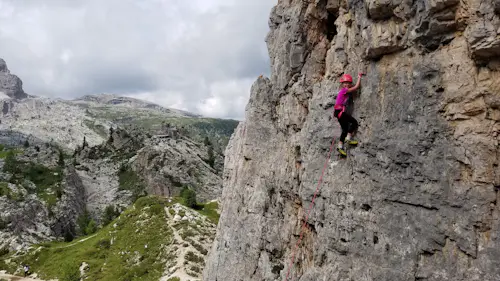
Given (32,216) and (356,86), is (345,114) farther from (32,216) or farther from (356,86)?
(32,216)

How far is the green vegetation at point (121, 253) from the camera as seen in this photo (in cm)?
4628

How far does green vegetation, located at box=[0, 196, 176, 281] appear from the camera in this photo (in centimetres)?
4628

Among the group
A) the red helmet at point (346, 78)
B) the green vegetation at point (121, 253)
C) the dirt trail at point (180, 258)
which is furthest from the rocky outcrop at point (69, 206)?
the red helmet at point (346, 78)

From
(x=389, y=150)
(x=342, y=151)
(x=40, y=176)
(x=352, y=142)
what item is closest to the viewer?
(x=389, y=150)

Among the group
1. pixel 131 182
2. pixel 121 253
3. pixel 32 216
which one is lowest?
pixel 32 216

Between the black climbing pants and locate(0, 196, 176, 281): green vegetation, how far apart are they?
122 feet

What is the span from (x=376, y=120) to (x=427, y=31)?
13.6 ft

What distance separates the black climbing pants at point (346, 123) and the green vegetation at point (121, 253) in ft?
122

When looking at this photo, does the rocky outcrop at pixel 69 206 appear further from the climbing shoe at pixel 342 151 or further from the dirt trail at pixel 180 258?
the climbing shoe at pixel 342 151

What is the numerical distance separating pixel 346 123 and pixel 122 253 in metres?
48.5

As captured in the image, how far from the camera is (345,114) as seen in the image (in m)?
15.4

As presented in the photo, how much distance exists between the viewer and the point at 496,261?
1051cm

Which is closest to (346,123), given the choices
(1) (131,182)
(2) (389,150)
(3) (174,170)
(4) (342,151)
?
(4) (342,151)

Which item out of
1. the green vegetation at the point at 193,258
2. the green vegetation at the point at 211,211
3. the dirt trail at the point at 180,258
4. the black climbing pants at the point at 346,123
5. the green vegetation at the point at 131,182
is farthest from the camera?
the green vegetation at the point at 131,182
